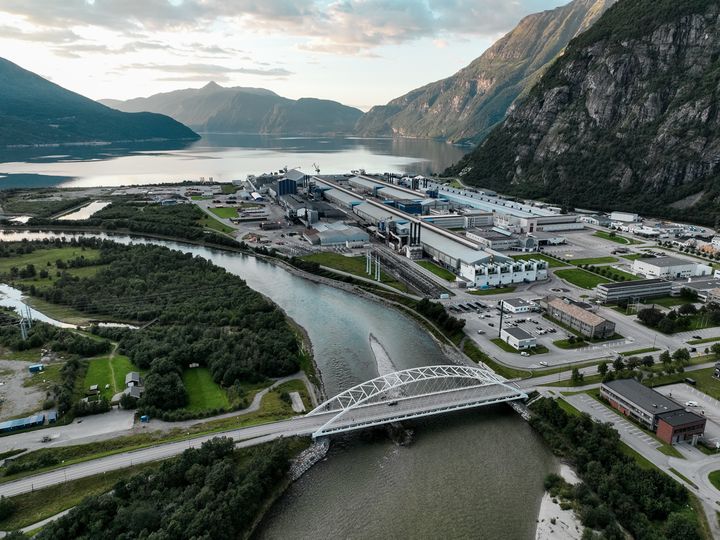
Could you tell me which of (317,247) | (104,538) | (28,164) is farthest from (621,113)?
(28,164)

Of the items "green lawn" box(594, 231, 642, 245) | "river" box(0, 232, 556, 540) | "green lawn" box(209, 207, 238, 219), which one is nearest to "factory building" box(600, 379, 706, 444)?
"river" box(0, 232, 556, 540)

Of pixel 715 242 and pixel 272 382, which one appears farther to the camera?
pixel 715 242

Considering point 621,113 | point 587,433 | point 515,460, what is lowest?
point 515,460

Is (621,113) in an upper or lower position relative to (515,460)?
upper

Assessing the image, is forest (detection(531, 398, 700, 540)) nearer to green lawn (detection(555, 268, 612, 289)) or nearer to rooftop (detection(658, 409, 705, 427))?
rooftop (detection(658, 409, 705, 427))

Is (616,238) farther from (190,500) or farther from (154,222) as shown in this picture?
(154,222)

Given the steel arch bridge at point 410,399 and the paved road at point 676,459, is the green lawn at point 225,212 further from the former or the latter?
the paved road at point 676,459

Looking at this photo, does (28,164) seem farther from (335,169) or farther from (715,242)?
(715,242)
